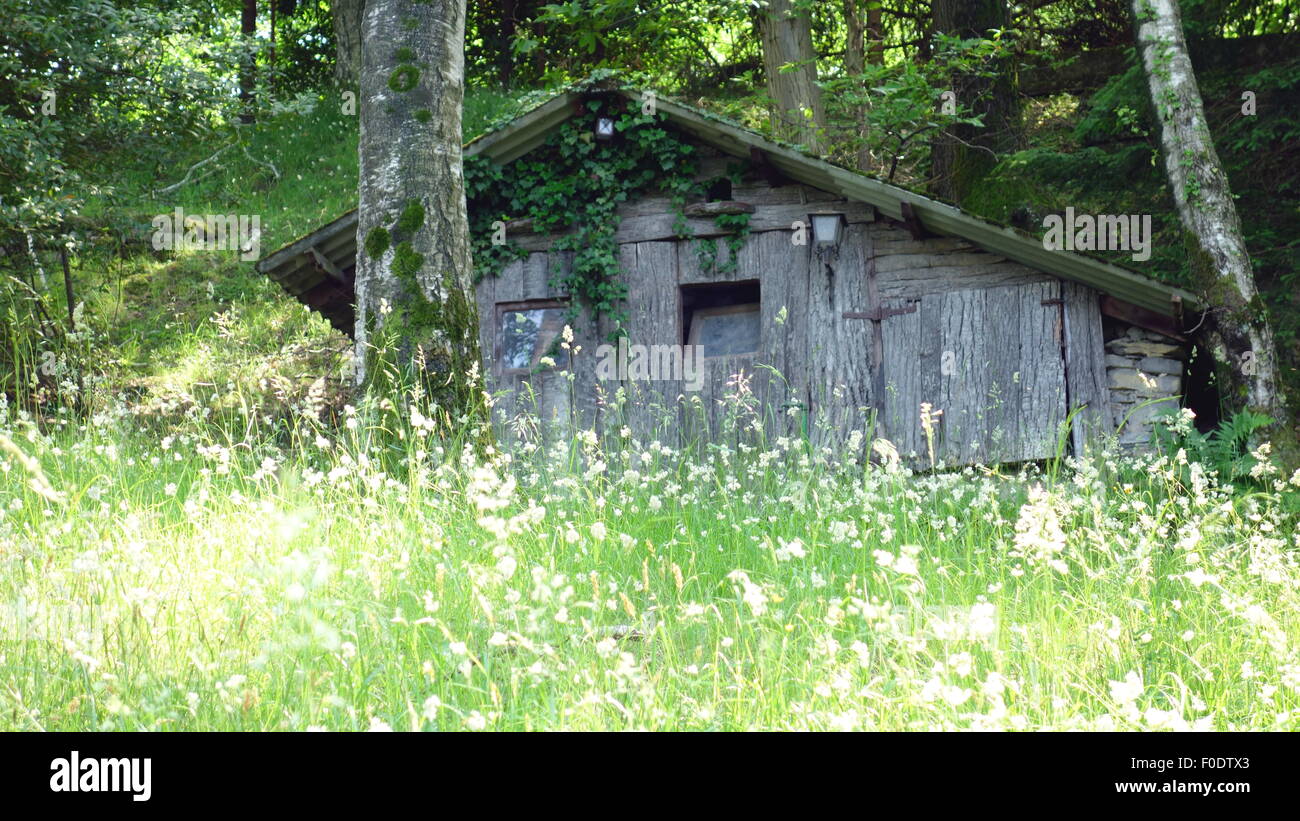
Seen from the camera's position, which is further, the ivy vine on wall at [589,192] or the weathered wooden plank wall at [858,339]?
the ivy vine on wall at [589,192]

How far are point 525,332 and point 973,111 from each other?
7.79 m

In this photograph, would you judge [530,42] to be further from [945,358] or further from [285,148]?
[285,148]

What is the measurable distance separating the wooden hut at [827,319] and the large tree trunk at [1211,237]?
0.38 m

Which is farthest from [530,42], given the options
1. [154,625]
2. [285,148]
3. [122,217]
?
[154,625]

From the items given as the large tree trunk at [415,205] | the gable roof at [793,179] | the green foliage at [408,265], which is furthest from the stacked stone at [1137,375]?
the green foliage at [408,265]

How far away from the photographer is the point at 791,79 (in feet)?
53.1

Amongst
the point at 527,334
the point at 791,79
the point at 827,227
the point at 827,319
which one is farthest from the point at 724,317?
the point at 791,79

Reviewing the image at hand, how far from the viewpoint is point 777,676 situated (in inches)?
146

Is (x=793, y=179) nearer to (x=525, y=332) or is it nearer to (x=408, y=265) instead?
(x=525, y=332)

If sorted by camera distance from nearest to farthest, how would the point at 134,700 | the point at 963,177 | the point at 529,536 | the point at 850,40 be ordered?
the point at 134,700 < the point at 529,536 < the point at 963,177 < the point at 850,40

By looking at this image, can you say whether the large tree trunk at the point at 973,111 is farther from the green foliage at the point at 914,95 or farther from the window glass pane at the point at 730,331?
the window glass pane at the point at 730,331

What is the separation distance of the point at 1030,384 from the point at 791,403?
2330 millimetres

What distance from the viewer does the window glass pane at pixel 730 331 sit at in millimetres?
11781

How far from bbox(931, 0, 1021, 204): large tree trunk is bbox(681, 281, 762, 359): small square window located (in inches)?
189
